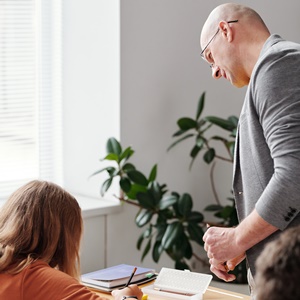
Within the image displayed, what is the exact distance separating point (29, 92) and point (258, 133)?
81.5 inches

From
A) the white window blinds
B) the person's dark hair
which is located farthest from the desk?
the person's dark hair

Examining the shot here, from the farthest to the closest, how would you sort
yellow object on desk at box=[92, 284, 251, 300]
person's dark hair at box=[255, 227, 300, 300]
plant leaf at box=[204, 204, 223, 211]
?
1. plant leaf at box=[204, 204, 223, 211]
2. yellow object on desk at box=[92, 284, 251, 300]
3. person's dark hair at box=[255, 227, 300, 300]

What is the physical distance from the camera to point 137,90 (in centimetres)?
386

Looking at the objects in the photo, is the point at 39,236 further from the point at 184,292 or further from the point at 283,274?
the point at 283,274

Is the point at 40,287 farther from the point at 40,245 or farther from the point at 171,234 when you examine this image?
the point at 171,234

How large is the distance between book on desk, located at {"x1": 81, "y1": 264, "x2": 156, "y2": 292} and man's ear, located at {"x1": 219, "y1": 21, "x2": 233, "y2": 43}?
1082 millimetres

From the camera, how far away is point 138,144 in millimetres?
3898

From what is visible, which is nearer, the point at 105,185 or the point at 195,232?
the point at 105,185

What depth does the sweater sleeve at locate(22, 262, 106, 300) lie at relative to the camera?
2.15 m

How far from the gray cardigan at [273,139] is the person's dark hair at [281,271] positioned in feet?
3.02

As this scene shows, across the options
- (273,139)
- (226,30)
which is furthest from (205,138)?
(273,139)

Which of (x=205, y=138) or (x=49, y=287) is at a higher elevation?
(x=205, y=138)

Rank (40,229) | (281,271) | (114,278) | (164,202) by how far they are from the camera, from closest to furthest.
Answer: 1. (281,271)
2. (40,229)
3. (114,278)
4. (164,202)

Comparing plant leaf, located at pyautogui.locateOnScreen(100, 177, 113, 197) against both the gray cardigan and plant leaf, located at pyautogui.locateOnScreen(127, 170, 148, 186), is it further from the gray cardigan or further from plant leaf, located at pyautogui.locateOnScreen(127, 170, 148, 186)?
the gray cardigan
